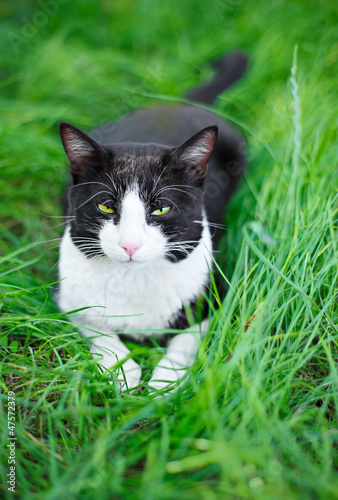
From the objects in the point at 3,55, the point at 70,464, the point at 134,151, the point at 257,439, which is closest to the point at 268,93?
the point at 134,151

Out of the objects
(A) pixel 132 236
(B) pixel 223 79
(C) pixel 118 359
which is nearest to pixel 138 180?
(A) pixel 132 236

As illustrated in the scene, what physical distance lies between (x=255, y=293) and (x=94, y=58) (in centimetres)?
293

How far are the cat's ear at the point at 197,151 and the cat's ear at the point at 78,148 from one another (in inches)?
12.8

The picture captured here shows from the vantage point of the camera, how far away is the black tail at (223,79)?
109 inches

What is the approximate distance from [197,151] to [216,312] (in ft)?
2.25

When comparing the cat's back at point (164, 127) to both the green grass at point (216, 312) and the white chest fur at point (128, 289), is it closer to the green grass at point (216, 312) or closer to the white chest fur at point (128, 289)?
the green grass at point (216, 312)

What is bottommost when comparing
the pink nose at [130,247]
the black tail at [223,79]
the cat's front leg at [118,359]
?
the cat's front leg at [118,359]

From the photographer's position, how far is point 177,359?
1690 millimetres

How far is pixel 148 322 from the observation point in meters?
1.71

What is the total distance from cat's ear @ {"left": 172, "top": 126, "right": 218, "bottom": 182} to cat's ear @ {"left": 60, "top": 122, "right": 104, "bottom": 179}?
0.33 meters

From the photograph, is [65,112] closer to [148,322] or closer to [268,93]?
[268,93]

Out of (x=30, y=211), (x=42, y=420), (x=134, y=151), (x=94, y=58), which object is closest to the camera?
(x=42, y=420)

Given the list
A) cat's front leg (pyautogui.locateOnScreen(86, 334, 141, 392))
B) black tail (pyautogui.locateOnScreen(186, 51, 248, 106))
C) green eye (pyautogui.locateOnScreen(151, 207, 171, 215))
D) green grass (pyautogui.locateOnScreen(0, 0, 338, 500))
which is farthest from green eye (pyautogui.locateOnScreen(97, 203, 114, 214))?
black tail (pyautogui.locateOnScreen(186, 51, 248, 106))

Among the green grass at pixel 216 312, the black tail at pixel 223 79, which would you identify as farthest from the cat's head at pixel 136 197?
the black tail at pixel 223 79
